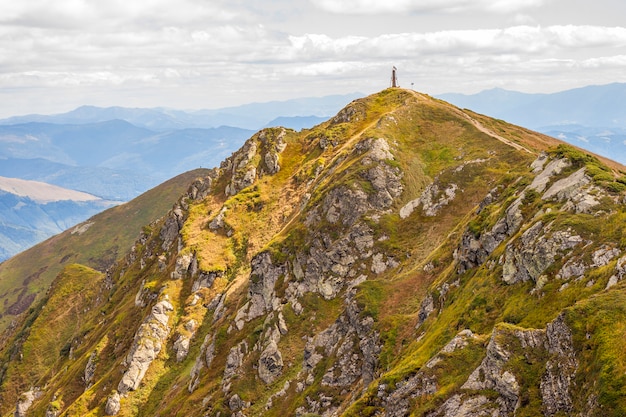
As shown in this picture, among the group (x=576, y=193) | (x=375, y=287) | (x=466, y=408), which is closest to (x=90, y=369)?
(x=375, y=287)

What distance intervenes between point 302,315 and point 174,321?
1571 inches

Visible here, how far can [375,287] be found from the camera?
2709 inches

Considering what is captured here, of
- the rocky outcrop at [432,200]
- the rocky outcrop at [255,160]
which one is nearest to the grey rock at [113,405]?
the rocky outcrop at [255,160]

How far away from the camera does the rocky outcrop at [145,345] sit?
9781 cm

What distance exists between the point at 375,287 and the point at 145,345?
55.3 meters

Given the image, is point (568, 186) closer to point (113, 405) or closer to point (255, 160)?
point (113, 405)

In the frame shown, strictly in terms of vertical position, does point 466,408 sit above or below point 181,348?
above

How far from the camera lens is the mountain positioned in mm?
35094

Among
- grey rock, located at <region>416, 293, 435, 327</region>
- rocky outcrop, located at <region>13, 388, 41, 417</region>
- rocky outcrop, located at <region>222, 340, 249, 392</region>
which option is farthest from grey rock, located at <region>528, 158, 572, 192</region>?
rocky outcrop, located at <region>13, 388, 41, 417</region>

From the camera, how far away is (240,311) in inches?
3546

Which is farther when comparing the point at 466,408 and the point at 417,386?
the point at 417,386

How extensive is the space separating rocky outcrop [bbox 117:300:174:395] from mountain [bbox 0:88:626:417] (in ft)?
1.04

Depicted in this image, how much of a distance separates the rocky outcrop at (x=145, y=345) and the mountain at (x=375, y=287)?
1.04 ft

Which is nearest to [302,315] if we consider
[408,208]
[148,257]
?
[408,208]
